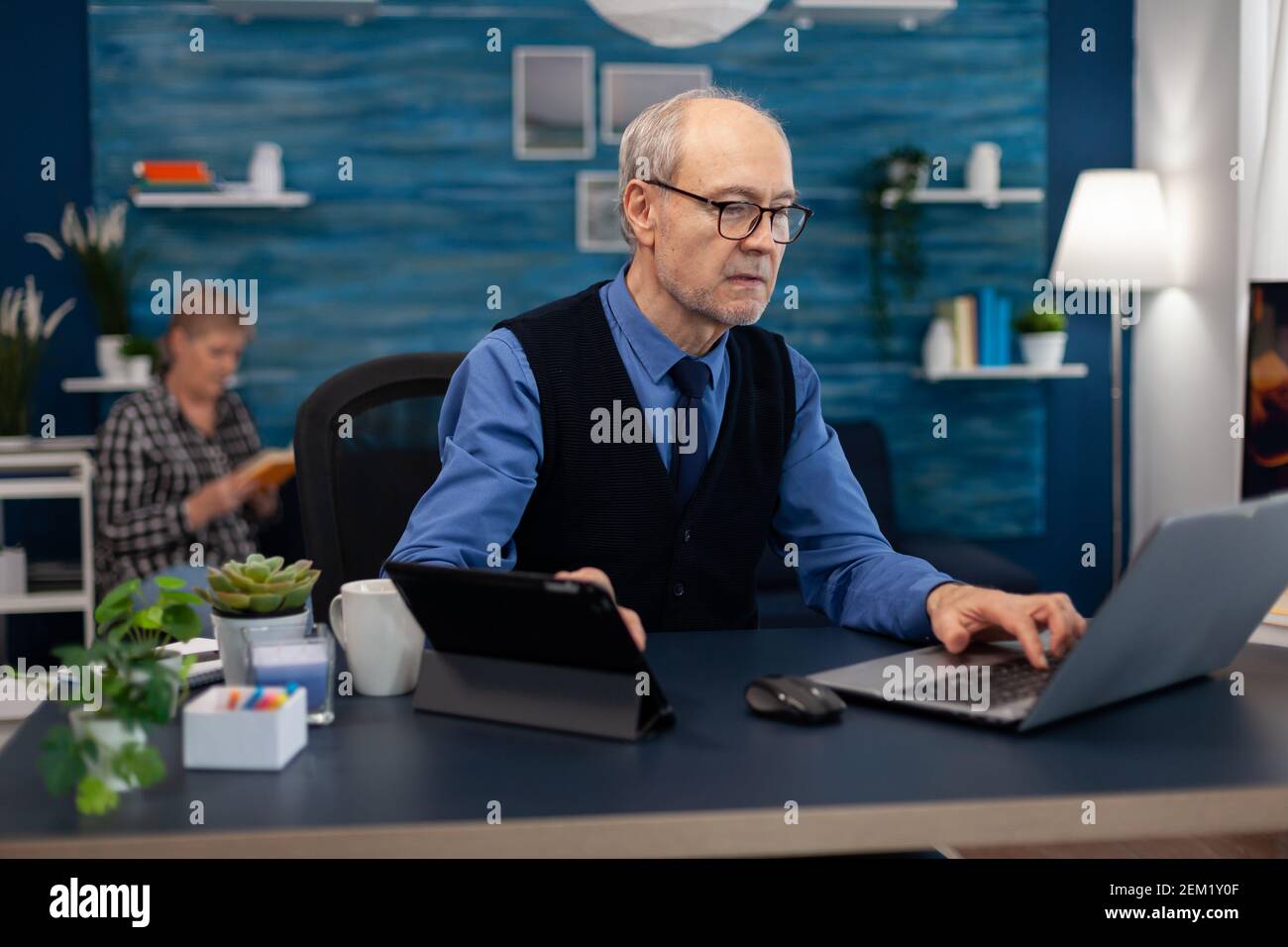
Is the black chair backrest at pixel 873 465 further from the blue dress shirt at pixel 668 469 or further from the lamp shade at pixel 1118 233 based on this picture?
the blue dress shirt at pixel 668 469

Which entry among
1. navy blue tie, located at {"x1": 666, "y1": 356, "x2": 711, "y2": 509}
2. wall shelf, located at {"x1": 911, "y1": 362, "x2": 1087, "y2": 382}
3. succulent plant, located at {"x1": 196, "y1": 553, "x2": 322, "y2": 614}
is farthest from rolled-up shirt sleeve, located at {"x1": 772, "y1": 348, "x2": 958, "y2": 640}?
wall shelf, located at {"x1": 911, "y1": 362, "x2": 1087, "y2": 382}

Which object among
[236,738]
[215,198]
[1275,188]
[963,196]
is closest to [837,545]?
[236,738]

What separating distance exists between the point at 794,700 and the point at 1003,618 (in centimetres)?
30

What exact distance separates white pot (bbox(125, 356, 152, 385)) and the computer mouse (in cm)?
336

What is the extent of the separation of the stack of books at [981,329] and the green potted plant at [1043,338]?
0.22 ft

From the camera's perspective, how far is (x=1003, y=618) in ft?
4.19

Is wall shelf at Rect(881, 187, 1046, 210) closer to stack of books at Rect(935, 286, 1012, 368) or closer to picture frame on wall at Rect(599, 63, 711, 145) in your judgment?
stack of books at Rect(935, 286, 1012, 368)

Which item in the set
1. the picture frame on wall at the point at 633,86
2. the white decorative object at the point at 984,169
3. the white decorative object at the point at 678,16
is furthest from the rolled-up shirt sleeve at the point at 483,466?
the white decorative object at the point at 984,169

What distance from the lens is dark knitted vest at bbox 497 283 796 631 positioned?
5.64 feet

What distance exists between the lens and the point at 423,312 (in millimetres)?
4379

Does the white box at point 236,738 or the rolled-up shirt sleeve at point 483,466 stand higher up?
the rolled-up shirt sleeve at point 483,466

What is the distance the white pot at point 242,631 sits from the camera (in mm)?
1198

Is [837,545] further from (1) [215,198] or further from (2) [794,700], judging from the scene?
(1) [215,198]
